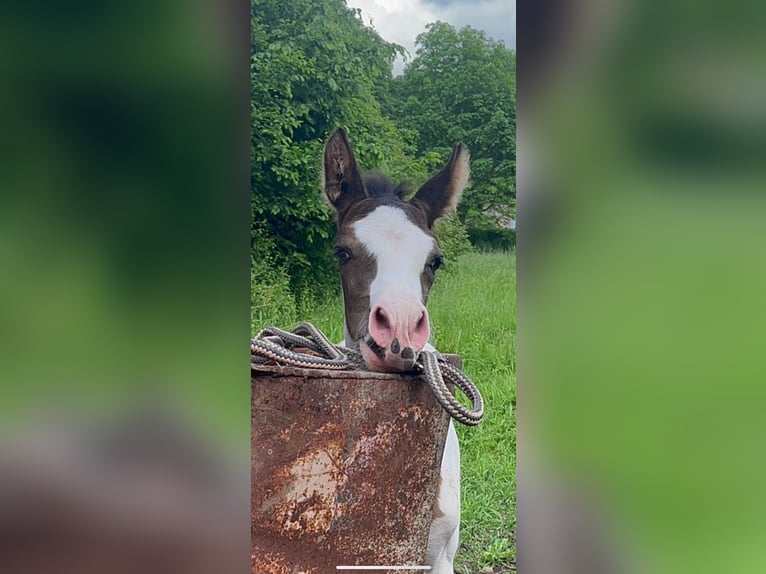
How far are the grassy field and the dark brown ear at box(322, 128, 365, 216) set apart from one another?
0.33 meters

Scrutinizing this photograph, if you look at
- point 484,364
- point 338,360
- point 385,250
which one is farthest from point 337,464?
point 385,250

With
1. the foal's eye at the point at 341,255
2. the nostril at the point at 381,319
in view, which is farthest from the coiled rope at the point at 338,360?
the foal's eye at the point at 341,255

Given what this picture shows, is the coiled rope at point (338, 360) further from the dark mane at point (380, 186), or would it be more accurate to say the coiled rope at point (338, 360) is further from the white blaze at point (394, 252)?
the dark mane at point (380, 186)

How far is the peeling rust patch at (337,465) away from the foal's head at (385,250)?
0.14 meters

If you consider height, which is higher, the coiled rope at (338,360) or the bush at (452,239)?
the bush at (452,239)

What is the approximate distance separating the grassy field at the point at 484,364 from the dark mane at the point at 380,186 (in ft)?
1.01

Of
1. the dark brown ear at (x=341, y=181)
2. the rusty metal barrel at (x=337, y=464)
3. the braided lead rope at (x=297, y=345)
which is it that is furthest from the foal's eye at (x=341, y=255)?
the rusty metal barrel at (x=337, y=464)

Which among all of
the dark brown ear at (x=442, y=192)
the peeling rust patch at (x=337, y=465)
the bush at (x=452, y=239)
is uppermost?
the dark brown ear at (x=442, y=192)

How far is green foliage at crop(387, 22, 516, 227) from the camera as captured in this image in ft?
7.16
